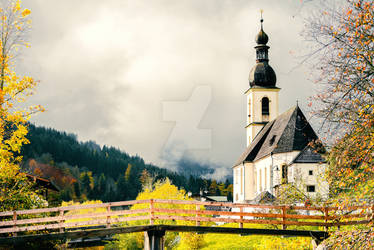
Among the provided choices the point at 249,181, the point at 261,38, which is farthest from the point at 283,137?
the point at 261,38

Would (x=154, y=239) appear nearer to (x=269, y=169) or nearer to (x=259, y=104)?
(x=269, y=169)

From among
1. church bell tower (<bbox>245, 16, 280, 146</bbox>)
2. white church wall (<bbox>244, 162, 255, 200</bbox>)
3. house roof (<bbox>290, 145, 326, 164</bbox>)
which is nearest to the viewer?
house roof (<bbox>290, 145, 326, 164</bbox>)

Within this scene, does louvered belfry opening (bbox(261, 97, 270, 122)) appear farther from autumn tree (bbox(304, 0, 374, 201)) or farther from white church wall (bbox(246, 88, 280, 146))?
autumn tree (bbox(304, 0, 374, 201))

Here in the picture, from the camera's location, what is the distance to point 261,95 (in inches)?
3071

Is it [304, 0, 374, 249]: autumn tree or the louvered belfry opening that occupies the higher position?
the louvered belfry opening

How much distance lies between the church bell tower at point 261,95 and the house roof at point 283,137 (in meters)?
4.63

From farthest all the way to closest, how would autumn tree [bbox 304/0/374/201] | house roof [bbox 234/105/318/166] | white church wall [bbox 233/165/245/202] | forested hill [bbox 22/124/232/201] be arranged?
forested hill [bbox 22/124/232/201], white church wall [bbox 233/165/245/202], house roof [bbox 234/105/318/166], autumn tree [bbox 304/0/374/201]

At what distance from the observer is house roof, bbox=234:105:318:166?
5469 cm

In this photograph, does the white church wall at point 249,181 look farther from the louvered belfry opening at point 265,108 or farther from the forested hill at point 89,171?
the forested hill at point 89,171

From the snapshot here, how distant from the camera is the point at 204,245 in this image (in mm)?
43500

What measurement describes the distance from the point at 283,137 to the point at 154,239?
38912mm

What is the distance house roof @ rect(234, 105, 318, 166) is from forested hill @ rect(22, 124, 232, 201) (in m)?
65.0

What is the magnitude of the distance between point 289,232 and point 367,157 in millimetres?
8478

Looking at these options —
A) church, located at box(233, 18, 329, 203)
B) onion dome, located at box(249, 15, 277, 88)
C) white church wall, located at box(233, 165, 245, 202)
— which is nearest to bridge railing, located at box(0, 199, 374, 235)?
church, located at box(233, 18, 329, 203)
